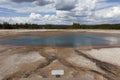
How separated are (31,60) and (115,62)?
501 centimetres

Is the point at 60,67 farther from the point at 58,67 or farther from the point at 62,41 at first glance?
the point at 62,41

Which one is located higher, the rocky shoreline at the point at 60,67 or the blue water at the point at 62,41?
the rocky shoreline at the point at 60,67

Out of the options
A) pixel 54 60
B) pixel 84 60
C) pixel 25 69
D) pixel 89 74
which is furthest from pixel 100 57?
pixel 25 69

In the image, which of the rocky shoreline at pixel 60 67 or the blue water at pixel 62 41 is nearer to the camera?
the rocky shoreline at pixel 60 67

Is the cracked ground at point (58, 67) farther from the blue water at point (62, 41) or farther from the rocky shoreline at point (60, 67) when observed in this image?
the blue water at point (62, 41)

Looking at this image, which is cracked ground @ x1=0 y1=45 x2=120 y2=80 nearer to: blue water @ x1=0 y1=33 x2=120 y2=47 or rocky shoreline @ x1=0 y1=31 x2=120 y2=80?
rocky shoreline @ x1=0 y1=31 x2=120 y2=80

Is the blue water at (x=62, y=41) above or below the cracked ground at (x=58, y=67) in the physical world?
below

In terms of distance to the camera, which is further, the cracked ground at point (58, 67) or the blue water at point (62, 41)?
the blue water at point (62, 41)

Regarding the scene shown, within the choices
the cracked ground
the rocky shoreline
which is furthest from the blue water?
the cracked ground

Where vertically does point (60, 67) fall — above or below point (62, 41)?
above

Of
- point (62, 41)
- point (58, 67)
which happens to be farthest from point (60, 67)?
point (62, 41)

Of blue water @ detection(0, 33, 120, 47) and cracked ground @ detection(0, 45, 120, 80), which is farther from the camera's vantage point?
blue water @ detection(0, 33, 120, 47)

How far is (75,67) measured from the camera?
1088cm

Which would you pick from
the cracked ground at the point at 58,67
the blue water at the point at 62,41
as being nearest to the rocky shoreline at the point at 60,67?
the cracked ground at the point at 58,67
